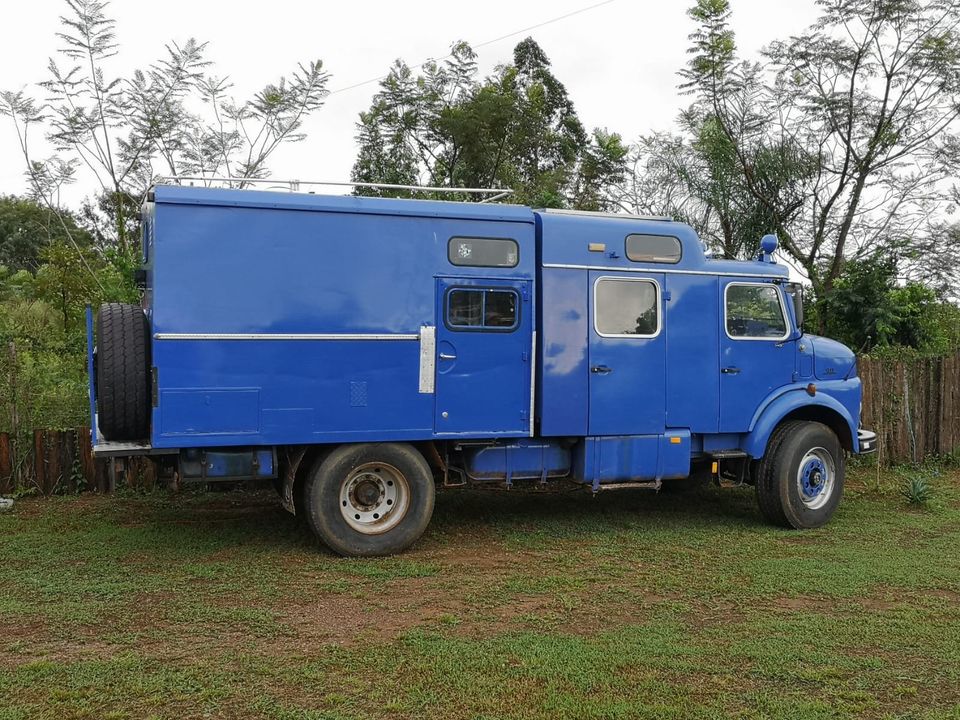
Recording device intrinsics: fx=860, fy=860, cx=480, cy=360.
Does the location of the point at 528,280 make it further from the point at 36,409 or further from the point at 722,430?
the point at 36,409

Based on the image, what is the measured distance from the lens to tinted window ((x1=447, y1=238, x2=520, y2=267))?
739 cm

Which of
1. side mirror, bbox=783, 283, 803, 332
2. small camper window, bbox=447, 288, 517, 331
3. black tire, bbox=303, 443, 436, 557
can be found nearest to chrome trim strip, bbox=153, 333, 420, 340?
small camper window, bbox=447, 288, 517, 331

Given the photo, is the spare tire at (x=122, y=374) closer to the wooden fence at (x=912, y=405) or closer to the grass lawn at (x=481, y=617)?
the grass lawn at (x=481, y=617)

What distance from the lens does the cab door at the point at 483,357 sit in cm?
736

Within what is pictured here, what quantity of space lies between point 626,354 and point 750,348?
4.56 feet

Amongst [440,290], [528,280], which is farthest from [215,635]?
[528,280]

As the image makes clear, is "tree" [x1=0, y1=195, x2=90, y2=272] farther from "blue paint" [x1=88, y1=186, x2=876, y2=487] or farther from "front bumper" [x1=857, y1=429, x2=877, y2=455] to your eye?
"front bumper" [x1=857, y1=429, x2=877, y2=455]

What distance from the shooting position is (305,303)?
6961 mm

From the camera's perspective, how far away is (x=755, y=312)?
854 cm

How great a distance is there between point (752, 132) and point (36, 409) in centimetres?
1206

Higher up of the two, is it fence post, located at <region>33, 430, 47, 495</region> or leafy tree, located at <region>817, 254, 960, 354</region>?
leafy tree, located at <region>817, 254, 960, 354</region>

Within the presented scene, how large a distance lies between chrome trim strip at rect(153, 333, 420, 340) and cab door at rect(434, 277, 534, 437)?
380mm

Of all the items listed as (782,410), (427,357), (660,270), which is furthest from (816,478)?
(427,357)

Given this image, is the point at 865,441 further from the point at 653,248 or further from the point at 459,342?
the point at 459,342
